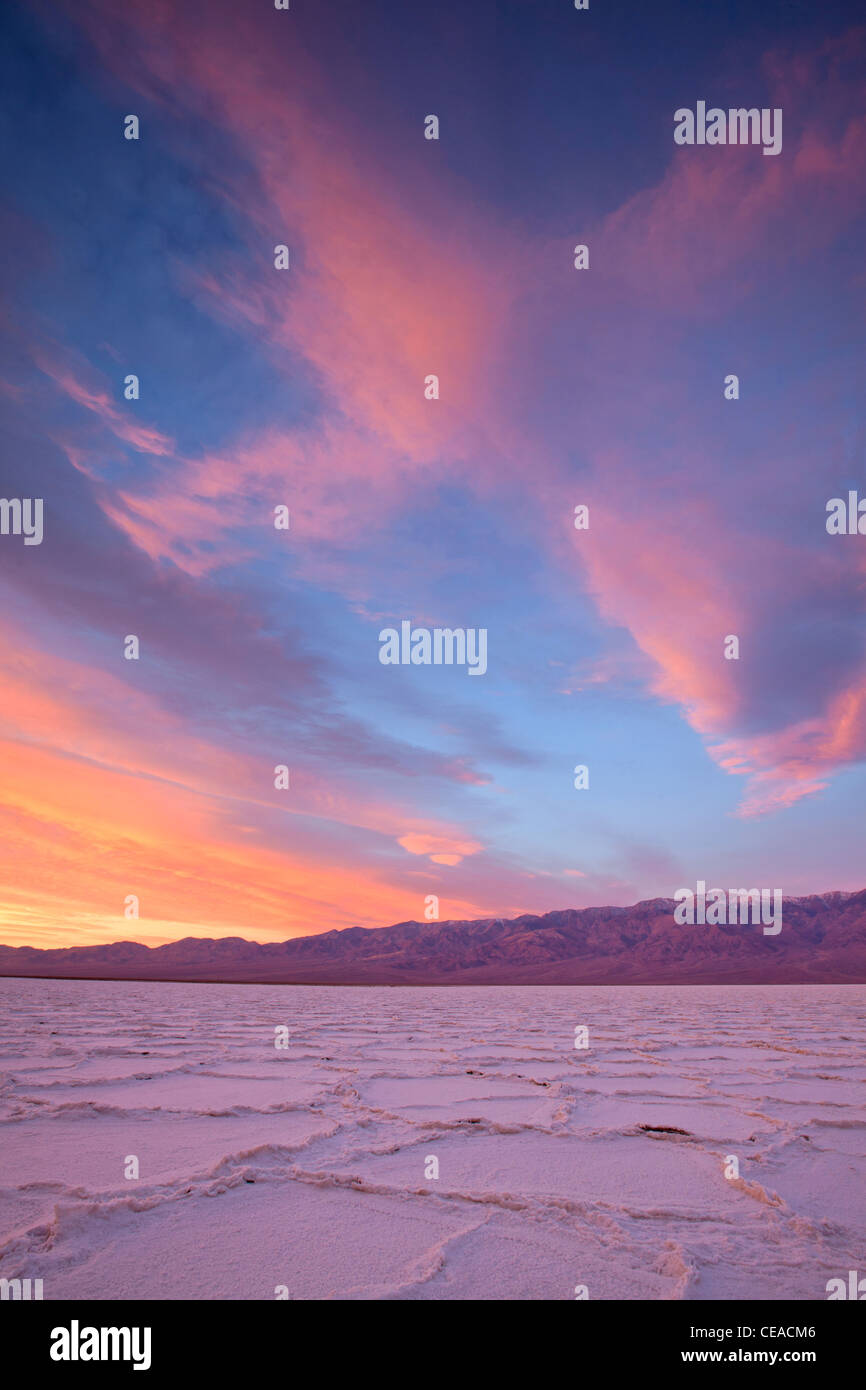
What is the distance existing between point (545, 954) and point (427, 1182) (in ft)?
285

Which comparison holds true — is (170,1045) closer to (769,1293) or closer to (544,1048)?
(544,1048)

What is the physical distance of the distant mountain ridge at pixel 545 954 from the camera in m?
67.1

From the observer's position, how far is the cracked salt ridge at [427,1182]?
2346 mm

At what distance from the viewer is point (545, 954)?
83.1 meters

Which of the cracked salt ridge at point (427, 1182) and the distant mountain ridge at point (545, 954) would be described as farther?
the distant mountain ridge at point (545, 954)

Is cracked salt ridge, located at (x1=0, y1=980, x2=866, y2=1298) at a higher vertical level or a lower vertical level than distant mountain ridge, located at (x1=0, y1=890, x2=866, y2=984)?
higher

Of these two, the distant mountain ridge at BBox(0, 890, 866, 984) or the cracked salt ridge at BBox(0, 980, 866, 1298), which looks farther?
the distant mountain ridge at BBox(0, 890, 866, 984)

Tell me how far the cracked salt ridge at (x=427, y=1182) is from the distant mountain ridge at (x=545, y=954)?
56819 millimetres

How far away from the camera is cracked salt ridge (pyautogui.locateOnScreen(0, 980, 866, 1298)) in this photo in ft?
7.70

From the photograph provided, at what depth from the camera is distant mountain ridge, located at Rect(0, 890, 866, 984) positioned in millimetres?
67062

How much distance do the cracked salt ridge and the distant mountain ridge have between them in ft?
186

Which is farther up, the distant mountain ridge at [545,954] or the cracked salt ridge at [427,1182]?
the cracked salt ridge at [427,1182]
